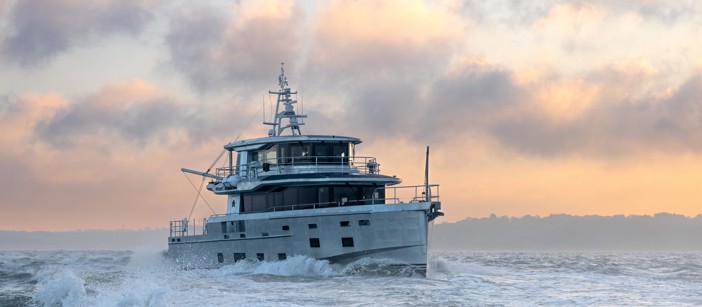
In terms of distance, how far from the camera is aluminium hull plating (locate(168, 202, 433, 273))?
120 ft

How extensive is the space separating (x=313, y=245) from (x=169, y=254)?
46.8 ft

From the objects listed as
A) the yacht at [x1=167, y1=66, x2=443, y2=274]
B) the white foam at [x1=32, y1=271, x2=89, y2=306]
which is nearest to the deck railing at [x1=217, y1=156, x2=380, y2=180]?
the yacht at [x1=167, y1=66, x2=443, y2=274]

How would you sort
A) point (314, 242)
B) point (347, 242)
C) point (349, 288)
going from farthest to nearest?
point (314, 242) → point (347, 242) → point (349, 288)

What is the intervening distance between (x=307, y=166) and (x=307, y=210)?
343 centimetres

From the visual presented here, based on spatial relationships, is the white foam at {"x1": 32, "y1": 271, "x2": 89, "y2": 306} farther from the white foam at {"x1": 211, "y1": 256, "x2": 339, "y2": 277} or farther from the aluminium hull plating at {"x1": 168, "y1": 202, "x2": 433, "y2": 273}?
the aluminium hull plating at {"x1": 168, "y1": 202, "x2": 433, "y2": 273}

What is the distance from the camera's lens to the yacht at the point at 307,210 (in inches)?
1455

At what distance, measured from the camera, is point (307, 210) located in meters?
39.1

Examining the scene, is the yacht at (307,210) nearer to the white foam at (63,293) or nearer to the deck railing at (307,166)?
the deck railing at (307,166)

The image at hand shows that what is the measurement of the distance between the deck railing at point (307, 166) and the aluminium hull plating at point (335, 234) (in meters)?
2.31

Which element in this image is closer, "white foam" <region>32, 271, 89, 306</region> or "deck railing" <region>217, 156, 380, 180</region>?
"white foam" <region>32, 271, 89, 306</region>

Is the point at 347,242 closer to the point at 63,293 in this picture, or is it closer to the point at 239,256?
the point at 239,256

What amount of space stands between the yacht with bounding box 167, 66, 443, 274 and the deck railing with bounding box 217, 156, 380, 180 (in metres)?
0.05

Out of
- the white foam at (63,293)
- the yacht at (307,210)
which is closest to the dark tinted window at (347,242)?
the yacht at (307,210)

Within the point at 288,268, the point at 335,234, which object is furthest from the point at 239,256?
the point at 335,234
